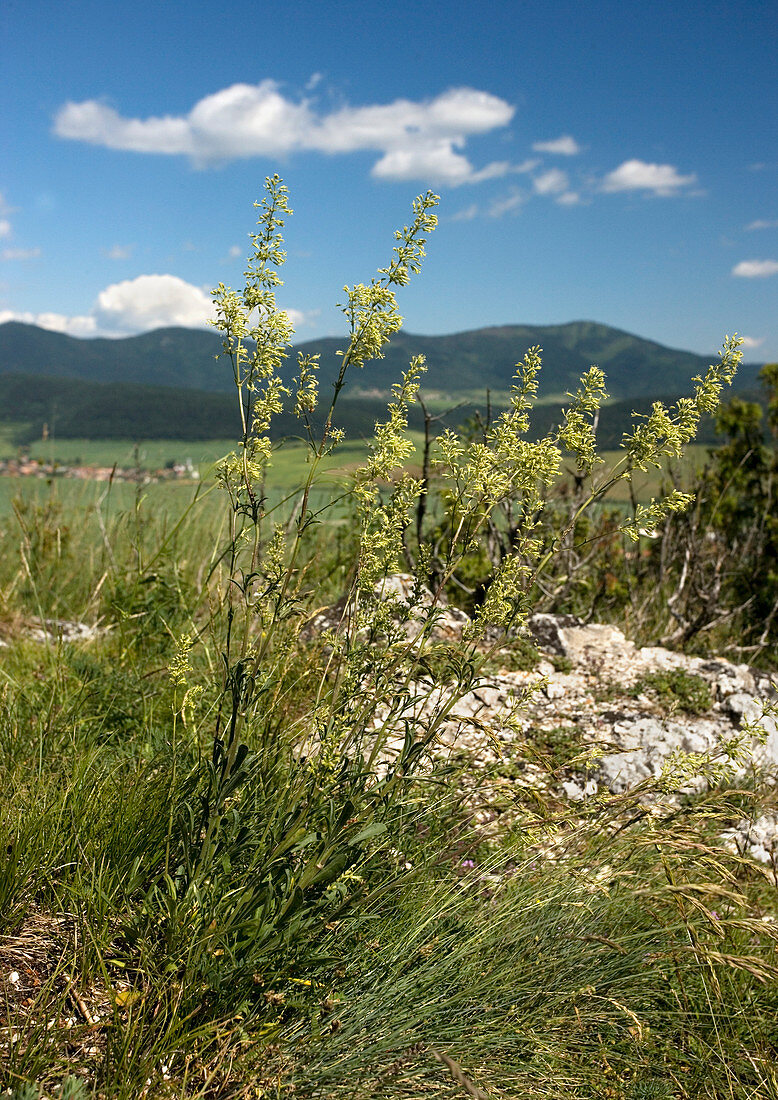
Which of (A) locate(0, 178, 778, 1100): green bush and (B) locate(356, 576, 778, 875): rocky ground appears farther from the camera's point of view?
(B) locate(356, 576, 778, 875): rocky ground

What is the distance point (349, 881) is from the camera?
223cm

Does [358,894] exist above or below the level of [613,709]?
above

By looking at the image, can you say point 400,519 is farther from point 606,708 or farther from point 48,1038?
point 606,708

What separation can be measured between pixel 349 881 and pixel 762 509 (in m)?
8.66

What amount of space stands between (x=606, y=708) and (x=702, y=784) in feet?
2.30

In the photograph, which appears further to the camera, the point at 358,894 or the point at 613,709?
the point at 613,709

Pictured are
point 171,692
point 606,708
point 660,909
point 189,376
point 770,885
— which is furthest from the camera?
point 189,376

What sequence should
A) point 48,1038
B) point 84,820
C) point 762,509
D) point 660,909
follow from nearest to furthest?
point 48,1038 < point 84,820 < point 660,909 < point 762,509

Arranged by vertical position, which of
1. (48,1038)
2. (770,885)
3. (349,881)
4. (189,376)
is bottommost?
(770,885)

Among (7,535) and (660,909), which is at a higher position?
(7,535)

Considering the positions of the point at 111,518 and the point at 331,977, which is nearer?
the point at 331,977

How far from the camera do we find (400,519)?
7.43 feet

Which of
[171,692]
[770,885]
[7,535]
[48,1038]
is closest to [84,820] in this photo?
[48,1038]

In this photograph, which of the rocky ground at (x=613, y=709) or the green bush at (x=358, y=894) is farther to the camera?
the rocky ground at (x=613, y=709)
